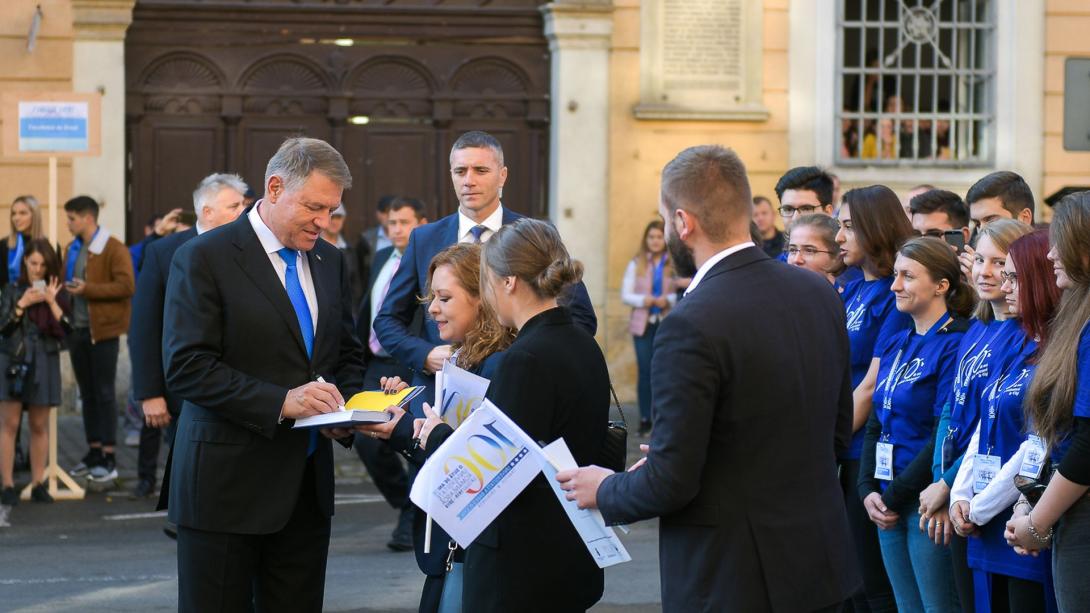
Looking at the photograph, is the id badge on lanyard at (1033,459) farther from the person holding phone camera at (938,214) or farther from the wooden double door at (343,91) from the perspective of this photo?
the wooden double door at (343,91)

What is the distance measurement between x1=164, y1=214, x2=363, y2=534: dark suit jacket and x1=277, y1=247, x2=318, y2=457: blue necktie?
0.07 m

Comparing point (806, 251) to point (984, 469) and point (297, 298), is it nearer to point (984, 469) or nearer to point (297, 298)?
point (984, 469)

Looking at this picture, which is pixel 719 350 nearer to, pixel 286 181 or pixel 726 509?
pixel 726 509

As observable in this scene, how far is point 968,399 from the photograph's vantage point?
5.23 metres

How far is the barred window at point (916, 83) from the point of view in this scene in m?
15.8

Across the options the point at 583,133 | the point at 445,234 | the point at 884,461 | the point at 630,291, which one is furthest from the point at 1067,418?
the point at 583,133

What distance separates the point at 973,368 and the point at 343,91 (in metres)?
10.9

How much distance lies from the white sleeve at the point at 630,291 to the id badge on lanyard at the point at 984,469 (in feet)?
29.6

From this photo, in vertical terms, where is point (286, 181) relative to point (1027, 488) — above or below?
above

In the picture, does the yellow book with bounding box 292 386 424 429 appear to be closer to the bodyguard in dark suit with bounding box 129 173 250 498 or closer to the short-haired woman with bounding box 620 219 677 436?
the bodyguard in dark suit with bounding box 129 173 250 498

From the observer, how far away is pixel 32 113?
11.4 metres

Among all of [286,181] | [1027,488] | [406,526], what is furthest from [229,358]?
[406,526]

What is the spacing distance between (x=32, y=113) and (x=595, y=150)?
5802mm

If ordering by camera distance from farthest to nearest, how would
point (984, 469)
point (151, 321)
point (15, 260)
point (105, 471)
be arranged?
point (105, 471) < point (15, 260) < point (151, 321) < point (984, 469)
